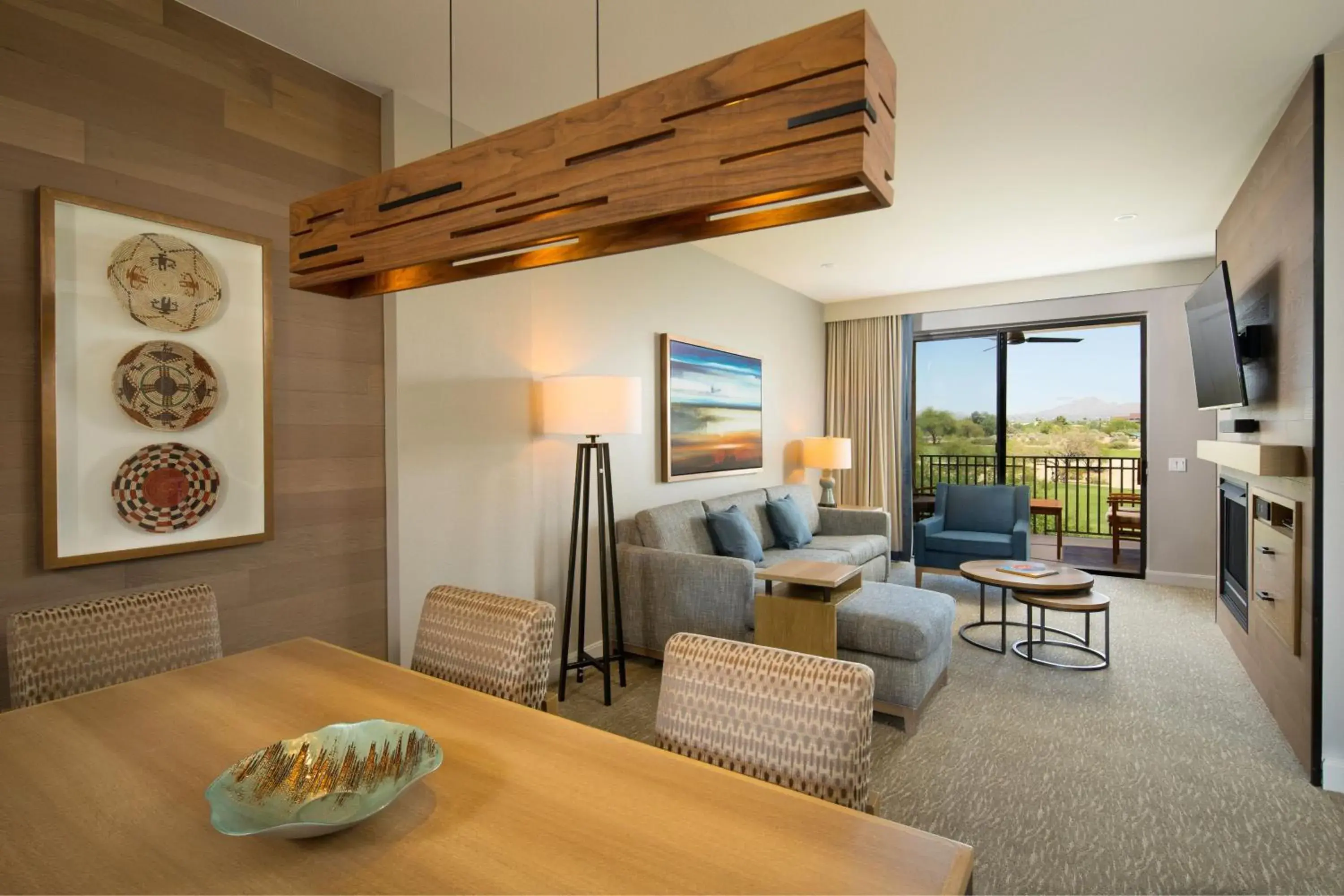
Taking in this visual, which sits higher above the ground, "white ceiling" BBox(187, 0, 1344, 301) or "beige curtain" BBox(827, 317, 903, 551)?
"white ceiling" BBox(187, 0, 1344, 301)

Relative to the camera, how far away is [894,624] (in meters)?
2.99

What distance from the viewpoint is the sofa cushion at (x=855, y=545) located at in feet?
15.7

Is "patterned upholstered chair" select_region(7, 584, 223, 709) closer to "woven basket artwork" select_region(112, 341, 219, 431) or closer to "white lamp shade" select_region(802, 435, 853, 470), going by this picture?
"woven basket artwork" select_region(112, 341, 219, 431)

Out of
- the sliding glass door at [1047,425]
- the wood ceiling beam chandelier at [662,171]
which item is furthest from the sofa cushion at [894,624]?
the sliding glass door at [1047,425]

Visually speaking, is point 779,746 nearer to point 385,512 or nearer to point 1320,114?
point 385,512

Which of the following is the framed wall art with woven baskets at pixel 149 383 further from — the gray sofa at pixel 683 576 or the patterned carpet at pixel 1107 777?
the gray sofa at pixel 683 576

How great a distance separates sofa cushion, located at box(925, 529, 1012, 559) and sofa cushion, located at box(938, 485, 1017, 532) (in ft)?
0.30

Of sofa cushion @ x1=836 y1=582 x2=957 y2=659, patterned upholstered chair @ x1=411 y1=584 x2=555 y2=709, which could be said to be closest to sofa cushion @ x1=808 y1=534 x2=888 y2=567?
sofa cushion @ x1=836 y1=582 x2=957 y2=659

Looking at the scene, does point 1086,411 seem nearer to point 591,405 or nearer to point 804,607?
point 804,607

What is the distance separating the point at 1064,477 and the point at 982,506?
2137mm

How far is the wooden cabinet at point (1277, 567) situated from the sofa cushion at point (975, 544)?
5.82 ft

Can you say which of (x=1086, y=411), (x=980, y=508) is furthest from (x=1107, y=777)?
(x=1086, y=411)

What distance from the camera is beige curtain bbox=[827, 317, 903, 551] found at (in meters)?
6.72

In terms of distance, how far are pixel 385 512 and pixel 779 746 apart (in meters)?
2.04
